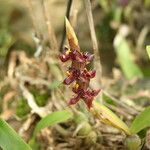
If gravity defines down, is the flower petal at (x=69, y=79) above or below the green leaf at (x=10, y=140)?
above

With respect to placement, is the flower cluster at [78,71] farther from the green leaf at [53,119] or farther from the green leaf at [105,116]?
the green leaf at [53,119]

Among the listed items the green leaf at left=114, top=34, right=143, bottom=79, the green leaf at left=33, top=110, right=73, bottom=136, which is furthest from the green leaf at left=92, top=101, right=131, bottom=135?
the green leaf at left=114, top=34, right=143, bottom=79

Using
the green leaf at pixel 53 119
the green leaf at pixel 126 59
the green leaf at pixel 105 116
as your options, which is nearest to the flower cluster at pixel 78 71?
the green leaf at pixel 105 116

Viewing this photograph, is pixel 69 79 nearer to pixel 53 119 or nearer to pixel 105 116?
pixel 105 116

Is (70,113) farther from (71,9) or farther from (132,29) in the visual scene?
(132,29)

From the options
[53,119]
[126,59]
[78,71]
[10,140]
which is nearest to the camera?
[78,71]

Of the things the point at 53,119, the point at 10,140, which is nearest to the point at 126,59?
the point at 53,119
